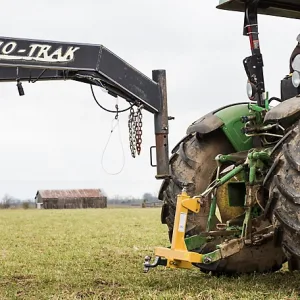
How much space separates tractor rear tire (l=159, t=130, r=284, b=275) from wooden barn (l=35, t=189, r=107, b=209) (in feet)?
195

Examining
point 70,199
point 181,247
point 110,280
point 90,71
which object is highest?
point 70,199

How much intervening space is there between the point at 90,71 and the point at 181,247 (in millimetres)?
1735

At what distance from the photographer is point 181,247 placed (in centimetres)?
545

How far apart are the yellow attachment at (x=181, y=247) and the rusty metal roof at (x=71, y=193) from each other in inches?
2485

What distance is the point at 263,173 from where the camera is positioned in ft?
18.0

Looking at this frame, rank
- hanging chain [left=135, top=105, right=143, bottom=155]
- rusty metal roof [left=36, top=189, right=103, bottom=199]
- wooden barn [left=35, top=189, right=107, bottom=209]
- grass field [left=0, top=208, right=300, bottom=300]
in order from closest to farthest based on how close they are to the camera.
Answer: grass field [left=0, top=208, right=300, bottom=300], hanging chain [left=135, top=105, right=143, bottom=155], wooden barn [left=35, top=189, right=107, bottom=209], rusty metal roof [left=36, top=189, right=103, bottom=199]

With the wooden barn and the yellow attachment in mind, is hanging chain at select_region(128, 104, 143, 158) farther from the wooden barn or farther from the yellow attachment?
the wooden barn

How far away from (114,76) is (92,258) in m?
3.53

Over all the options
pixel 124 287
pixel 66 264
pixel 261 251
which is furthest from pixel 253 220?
pixel 66 264

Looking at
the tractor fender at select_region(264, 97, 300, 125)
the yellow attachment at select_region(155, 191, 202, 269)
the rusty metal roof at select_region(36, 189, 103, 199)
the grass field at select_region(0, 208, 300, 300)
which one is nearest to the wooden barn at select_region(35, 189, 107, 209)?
the rusty metal roof at select_region(36, 189, 103, 199)

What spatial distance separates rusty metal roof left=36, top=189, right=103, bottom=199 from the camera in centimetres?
6856

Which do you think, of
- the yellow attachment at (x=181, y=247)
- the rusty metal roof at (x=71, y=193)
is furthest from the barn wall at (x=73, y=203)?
the yellow attachment at (x=181, y=247)

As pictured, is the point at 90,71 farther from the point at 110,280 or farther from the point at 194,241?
the point at 110,280

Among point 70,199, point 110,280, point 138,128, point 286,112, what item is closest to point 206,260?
point 110,280
